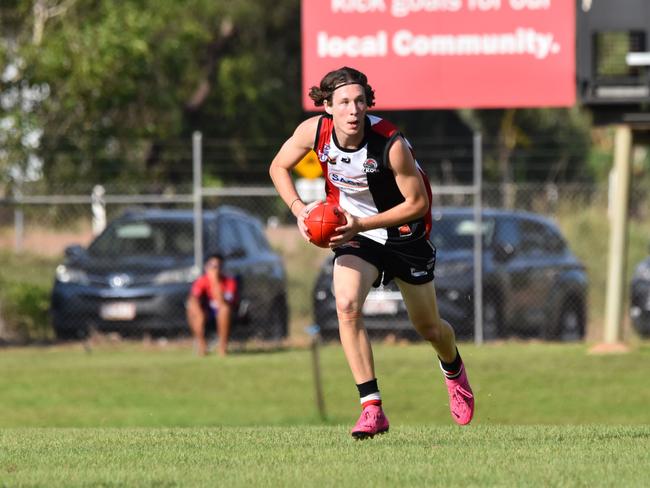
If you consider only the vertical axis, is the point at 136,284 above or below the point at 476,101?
below

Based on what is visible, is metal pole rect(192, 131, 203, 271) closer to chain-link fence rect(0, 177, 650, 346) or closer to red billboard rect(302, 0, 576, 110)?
chain-link fence rect(0, 177, 650, 346)

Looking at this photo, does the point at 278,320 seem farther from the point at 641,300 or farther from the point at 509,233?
the point at 641,300

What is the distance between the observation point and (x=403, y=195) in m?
8.29

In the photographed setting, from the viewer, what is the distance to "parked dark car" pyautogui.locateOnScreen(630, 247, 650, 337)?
20.2 metres

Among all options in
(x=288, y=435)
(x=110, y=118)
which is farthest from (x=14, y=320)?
(x=288, y=435)

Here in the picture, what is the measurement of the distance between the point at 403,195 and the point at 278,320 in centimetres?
1201

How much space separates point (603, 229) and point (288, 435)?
17.5 metres

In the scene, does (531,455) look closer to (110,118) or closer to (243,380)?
(243,380)

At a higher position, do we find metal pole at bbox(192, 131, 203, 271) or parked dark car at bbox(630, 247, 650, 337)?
metal pole at bbox(192, 131, 203, 271)

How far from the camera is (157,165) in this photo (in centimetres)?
2777

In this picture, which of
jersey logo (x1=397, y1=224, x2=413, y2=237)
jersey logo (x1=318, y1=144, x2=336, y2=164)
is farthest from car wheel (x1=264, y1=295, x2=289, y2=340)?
jersey logo (x1=318, y1=144, x2=336, y2=164)

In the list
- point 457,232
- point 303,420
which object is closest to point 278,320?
point 457,232

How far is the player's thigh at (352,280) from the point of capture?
8.31m

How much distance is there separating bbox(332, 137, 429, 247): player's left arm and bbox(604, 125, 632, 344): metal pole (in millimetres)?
10769
